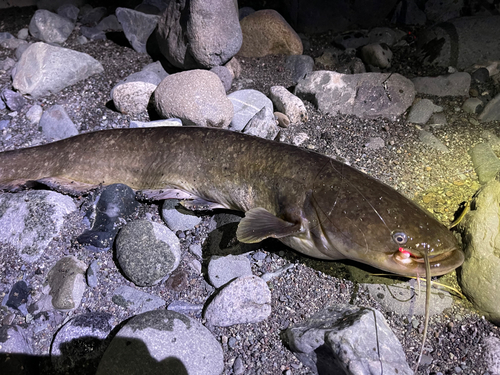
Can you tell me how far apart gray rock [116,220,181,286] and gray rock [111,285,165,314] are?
0.22ft

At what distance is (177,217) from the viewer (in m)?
2.79

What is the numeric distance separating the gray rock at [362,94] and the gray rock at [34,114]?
2596 mm

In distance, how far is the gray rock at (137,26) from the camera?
454cm

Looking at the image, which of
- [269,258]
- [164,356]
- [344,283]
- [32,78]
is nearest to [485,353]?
[344,283]

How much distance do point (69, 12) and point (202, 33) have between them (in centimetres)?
254

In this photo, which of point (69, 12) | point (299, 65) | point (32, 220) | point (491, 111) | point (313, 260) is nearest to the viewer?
point (313, 260)

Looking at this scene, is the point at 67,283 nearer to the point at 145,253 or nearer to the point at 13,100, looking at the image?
the point at 145,253

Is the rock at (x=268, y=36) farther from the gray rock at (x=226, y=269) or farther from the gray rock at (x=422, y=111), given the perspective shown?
the gray rock at (x=226, y=269)

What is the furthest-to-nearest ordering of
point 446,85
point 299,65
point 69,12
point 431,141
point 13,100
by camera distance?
point 69,12
point 299,65
point 13,100
point 446,85
point 431,141

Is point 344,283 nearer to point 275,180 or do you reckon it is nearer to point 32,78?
point 275,180

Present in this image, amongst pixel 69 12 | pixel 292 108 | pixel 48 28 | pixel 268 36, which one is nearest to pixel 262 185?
pixel 292 108

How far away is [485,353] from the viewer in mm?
2039

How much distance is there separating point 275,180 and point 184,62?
2183 millimetres

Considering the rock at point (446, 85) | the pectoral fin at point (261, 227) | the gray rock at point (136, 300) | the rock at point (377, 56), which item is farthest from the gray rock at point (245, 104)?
the gray rock at point (136, 300)
